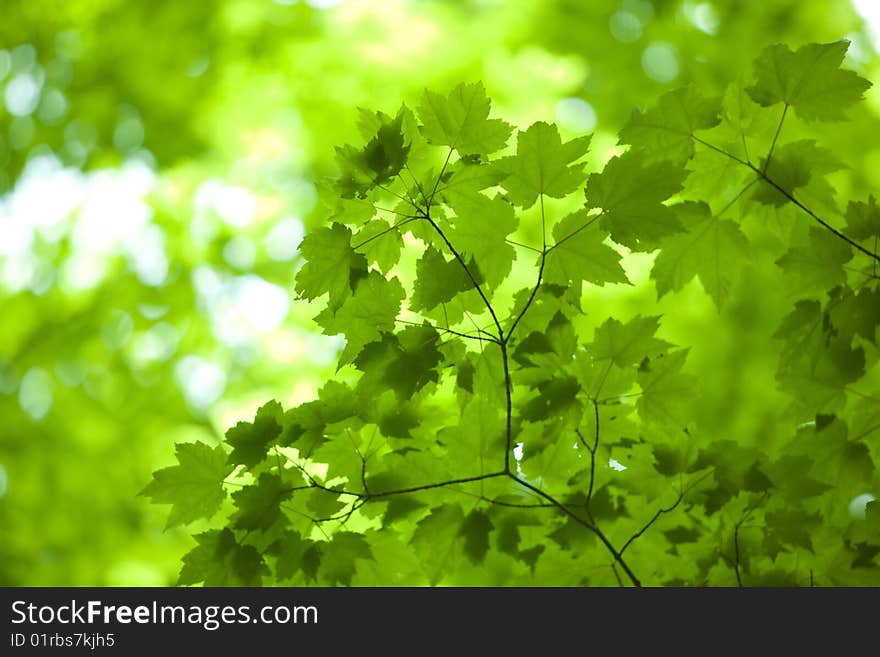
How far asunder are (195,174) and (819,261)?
12.5 ft

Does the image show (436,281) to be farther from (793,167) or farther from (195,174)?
(195,174)

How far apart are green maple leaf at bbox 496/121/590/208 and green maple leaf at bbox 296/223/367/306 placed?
0.98 ft

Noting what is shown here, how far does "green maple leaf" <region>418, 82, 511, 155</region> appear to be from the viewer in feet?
3.84

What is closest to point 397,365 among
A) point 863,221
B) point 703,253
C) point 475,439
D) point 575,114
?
point 475,439

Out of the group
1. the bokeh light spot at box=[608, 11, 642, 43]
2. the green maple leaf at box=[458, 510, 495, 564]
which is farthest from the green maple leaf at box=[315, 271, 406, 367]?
the bokeh light spot at box=[608, 11, 642, 43]

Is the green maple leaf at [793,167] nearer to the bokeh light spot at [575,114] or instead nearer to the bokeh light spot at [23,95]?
the bokeh light spot at [575,114]

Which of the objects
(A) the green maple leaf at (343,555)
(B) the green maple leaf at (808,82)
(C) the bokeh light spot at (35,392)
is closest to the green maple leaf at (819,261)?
(B) the green maple leaf at (808,82)

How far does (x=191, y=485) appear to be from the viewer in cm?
126

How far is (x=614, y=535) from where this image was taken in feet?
4.60

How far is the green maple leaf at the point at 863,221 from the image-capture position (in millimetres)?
1236

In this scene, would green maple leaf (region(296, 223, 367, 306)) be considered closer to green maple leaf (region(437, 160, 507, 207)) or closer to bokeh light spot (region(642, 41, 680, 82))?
green maple leaf (region(437, 160, 507, 207))

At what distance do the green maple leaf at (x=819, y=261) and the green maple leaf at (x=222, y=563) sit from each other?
3.68 ft
